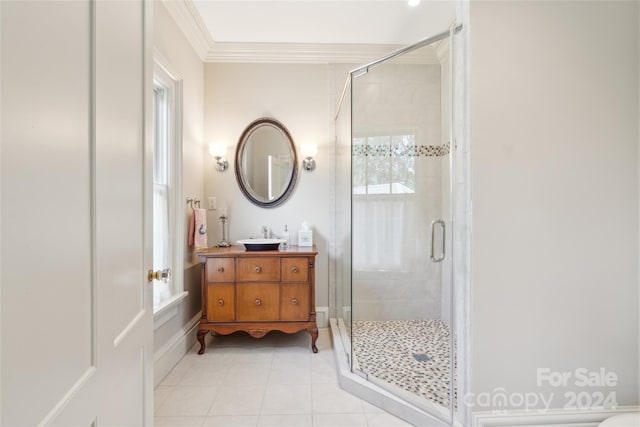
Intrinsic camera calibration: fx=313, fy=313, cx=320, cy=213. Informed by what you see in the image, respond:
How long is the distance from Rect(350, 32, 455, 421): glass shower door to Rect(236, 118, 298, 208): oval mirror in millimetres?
846

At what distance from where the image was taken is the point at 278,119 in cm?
306

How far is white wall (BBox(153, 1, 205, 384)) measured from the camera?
219cm

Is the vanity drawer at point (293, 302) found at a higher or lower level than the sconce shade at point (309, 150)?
lower

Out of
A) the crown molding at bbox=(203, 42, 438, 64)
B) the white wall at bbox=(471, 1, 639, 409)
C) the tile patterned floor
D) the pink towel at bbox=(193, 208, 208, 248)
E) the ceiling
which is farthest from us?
the crown molding at bbox=(203, 42, 438, 64)

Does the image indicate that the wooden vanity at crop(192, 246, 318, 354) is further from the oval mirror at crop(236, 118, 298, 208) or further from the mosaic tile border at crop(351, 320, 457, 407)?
the oval mirror at crop(236, 118, 298, 208)

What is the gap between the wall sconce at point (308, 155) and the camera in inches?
118

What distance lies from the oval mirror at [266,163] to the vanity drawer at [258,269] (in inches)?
27.1

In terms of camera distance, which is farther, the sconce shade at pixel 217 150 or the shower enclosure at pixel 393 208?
the sconce shade at pixel 217 150

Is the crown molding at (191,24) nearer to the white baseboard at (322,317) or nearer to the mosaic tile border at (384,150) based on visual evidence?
the mosaic tile border at (384,150)

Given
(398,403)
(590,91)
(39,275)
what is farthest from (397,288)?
(39,275)

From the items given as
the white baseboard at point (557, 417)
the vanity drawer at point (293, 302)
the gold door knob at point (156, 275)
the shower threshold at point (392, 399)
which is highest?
the gold door knob at point (156, 275)

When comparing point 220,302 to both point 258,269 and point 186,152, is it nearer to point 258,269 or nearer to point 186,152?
point 258,269

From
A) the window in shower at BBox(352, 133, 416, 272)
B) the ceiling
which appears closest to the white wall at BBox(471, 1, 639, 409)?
the window in shower at BBox(352, 133, 416, 272)

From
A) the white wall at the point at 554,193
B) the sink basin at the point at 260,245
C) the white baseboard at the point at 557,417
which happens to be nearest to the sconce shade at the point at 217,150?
the sink basin at the point at 260,245
